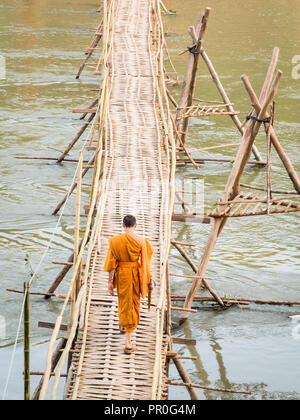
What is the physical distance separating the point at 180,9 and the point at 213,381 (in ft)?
66.7

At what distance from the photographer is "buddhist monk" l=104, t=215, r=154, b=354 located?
5930 millimetres

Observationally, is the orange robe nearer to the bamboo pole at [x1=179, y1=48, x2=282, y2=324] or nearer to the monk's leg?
the monk's leg

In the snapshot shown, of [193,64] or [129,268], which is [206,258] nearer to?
[129,268]

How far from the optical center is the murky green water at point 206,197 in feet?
25.1

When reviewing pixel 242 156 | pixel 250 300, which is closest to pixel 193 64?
pixel 242 156

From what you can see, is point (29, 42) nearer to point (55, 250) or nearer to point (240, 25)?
point (240, 25)

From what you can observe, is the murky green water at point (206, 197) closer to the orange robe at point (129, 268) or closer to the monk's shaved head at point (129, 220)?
the orange robe at point (129, 268)

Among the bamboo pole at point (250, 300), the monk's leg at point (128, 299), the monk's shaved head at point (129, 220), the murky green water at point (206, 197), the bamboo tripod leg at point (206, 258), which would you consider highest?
the monk's shaved head at point (129, 220)

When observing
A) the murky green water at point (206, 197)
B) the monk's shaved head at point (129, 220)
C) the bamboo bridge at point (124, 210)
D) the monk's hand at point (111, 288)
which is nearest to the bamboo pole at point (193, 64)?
the bamboo bridge at point (124, 210)

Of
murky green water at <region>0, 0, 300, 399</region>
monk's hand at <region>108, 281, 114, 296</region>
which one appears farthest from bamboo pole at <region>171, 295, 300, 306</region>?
monk's hand at <region>108, 281, 114, 296</region>

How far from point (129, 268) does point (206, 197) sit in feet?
18.6

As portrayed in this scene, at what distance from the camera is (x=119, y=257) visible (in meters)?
5.98

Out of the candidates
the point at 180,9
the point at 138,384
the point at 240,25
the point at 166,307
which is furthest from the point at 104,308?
the point at 180,9

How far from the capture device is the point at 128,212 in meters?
7.52
